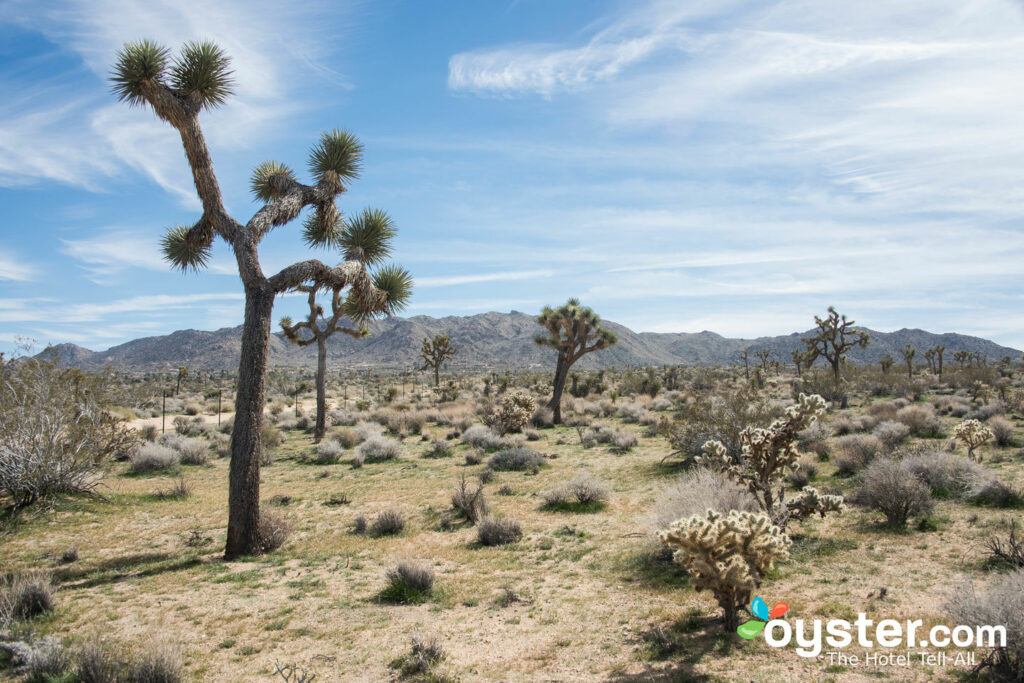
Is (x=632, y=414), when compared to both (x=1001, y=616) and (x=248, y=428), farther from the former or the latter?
(x=1001, y=616)

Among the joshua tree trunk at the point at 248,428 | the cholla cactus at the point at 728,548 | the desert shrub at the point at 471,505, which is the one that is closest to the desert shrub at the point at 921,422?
the desert shrub at the point at 471,505

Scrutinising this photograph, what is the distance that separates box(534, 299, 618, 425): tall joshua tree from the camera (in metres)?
24.5

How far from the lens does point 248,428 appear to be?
26.9ft

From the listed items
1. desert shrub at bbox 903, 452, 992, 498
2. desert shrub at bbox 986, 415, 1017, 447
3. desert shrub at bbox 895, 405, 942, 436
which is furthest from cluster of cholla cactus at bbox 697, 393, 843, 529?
desert shrub at bbox 895, 405, 942, 436

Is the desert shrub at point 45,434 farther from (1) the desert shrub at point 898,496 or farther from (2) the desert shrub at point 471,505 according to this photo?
(1) the desert shrub at point 898,496

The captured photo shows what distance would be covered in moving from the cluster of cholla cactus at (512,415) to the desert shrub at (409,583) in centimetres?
1342

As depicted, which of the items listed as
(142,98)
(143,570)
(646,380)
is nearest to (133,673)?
(143,570)

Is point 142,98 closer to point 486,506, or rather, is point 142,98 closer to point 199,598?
point 199,598

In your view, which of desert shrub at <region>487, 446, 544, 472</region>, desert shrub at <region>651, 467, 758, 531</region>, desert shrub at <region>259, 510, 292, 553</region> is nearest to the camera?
desert shrub at <region>651, 467, 758, 531</region>

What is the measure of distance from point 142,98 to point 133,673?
866cm

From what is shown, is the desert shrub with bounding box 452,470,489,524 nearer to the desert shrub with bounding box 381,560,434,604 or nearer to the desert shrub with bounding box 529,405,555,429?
the desert shrub with bounding box 381,560,434,604

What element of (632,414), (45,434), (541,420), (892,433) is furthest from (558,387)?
(45,434)

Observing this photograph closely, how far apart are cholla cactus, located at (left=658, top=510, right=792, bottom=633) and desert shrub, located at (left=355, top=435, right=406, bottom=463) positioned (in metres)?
14.1

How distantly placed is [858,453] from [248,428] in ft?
43.5
